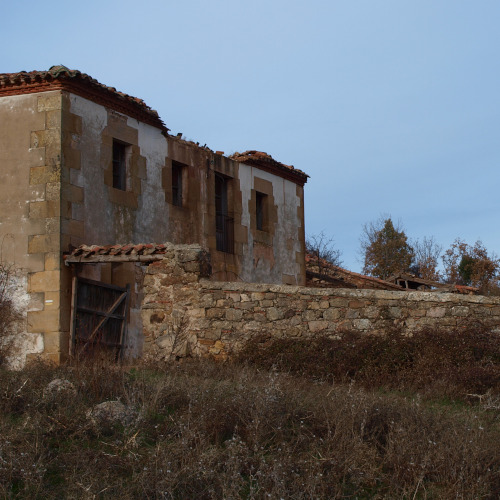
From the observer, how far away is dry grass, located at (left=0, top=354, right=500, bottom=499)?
227 inches

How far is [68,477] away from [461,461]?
3248 millimetres

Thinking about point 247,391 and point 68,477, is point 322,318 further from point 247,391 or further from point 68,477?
point 68,477

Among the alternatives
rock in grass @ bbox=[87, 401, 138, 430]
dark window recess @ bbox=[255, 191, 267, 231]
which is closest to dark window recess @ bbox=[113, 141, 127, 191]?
dark window recess @ bbox=[255, 191, 267, 231]

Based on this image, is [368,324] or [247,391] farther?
[368,324]

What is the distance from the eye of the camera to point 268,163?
64.3ft

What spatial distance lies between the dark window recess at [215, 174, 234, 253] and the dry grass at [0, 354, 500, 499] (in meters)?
10.2

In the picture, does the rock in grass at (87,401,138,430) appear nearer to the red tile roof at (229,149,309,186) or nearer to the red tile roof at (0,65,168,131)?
the red tile roof at (0,65,168,131)

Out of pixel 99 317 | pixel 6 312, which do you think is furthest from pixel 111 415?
pixel 99 317

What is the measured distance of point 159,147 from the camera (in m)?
16.4

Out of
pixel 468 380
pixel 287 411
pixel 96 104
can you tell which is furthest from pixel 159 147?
pixel 287 411

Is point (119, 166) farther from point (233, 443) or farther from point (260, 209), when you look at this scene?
point (233, 443)

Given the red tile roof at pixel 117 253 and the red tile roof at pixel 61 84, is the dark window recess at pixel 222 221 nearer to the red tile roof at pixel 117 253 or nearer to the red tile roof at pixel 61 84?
the red tile roof at pixel 61 84

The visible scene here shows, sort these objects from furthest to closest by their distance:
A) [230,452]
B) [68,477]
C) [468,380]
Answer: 1. [468,380]
2. [230,452]
3. [68,477]

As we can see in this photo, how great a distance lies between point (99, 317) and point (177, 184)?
425cm
